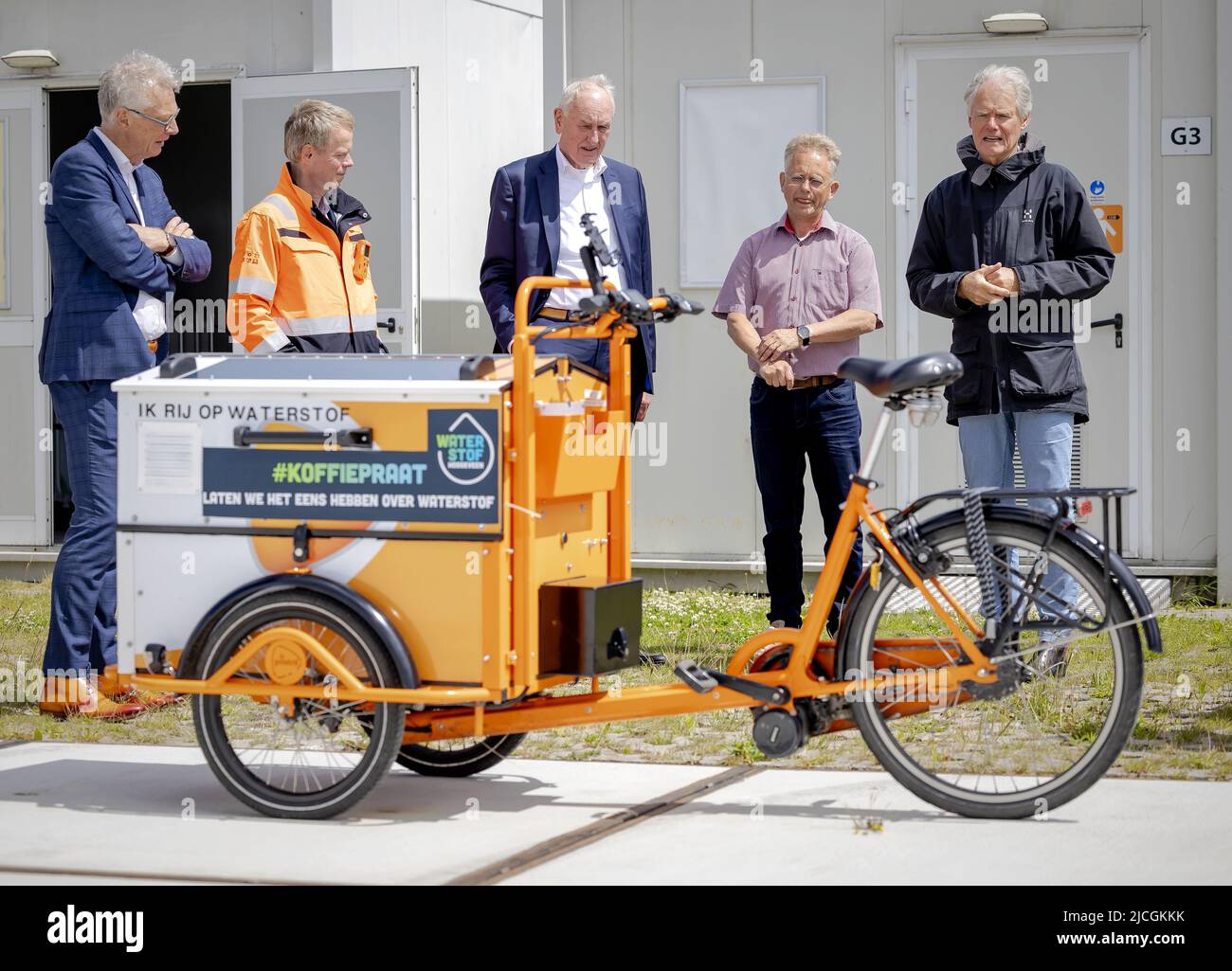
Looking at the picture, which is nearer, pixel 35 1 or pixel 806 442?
pixel 806 442

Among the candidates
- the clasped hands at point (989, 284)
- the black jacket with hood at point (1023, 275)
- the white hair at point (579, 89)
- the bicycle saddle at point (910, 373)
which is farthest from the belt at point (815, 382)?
the bicycle saddle at point (910, 373)

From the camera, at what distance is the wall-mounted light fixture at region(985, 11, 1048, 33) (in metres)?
8.15

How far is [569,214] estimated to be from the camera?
5.93 metres

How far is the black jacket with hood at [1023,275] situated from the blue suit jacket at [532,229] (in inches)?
39.5

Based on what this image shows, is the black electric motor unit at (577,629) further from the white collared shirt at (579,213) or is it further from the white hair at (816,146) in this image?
the white hair at (816,146)

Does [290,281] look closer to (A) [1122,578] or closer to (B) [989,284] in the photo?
(B) [989,284]

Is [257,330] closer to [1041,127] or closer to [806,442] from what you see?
[806,442]

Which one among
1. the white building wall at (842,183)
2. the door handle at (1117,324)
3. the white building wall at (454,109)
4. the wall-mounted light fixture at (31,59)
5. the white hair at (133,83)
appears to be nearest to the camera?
the white hair at (133,83)

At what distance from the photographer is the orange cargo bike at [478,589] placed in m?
4.14

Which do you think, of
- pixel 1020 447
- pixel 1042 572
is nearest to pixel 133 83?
pixel 1020 447

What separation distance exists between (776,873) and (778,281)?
10.1 ft

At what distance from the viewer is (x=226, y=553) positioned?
4.36m

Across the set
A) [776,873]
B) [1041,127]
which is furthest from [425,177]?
[776,873]

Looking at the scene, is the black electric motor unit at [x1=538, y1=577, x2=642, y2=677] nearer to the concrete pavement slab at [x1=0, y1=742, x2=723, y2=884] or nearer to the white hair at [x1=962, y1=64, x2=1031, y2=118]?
the concrete pavement slab at [x1=0, y1=742, x2=723, y2=884]
